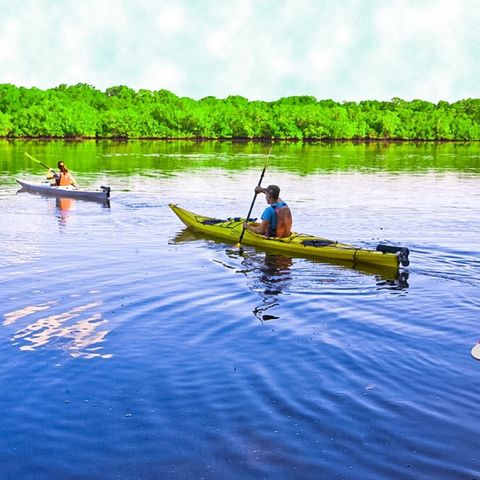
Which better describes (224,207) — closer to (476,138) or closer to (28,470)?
(28,470)

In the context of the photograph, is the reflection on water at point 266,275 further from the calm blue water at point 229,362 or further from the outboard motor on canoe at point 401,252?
the outboard motor on canoe at point 401,252

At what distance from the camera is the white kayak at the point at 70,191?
81.4ft

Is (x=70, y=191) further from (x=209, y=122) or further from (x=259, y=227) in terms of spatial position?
(x=209, y=122)

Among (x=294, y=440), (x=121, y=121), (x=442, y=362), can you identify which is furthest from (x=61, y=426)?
(x=121, y=121)

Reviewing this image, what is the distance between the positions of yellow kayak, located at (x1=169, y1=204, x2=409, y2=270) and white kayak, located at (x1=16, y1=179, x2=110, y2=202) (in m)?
7.12

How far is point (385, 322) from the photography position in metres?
10.6

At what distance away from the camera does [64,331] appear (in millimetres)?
9984

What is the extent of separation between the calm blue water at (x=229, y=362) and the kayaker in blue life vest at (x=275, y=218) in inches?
34.1

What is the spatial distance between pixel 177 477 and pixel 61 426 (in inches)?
61.8

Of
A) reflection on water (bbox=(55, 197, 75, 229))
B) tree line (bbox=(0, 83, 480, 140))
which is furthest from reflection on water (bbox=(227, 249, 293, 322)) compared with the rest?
tree line (bbox=(0, 83, 480, 140))

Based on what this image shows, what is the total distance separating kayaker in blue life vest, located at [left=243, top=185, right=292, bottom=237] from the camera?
15.7 meters

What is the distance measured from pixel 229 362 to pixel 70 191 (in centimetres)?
1820

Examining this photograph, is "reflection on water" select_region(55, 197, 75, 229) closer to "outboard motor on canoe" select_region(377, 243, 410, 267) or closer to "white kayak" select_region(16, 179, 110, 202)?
"white kayak" select_region(16, 179, 110, 202)

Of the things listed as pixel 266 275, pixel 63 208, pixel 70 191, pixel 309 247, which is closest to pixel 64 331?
pixel 266 275
